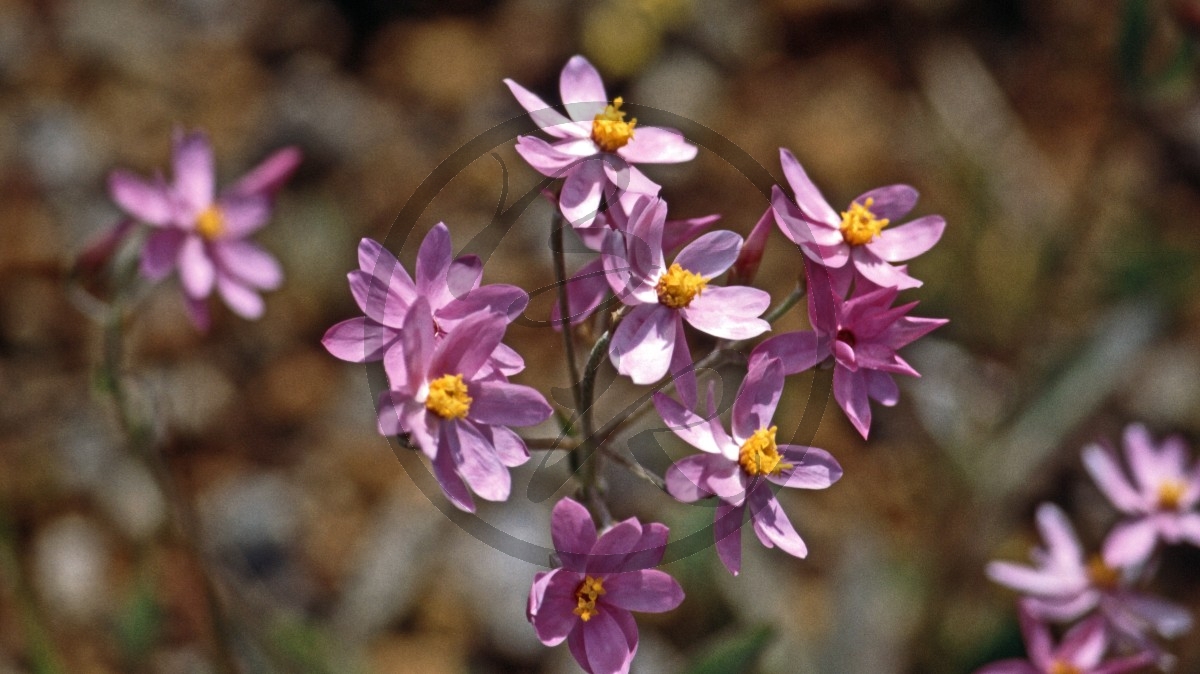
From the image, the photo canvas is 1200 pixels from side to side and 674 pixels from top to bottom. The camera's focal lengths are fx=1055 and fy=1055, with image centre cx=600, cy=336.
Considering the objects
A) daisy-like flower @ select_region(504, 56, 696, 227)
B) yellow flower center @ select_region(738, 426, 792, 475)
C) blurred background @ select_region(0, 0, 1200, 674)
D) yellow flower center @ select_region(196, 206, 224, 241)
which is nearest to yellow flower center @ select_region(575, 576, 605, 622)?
yellow flower center @ select_region(738, 426, 792, 475)

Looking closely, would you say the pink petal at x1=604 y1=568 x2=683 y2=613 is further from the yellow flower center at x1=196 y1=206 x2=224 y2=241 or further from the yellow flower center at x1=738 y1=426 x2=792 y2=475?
the yellow flower center at x1=196 y1=206 x2=224 y2=241

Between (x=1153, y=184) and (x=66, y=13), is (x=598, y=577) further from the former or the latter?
(x=66, y=13)

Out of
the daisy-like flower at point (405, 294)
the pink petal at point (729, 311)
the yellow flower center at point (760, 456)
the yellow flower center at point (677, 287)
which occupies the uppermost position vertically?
the daisy-like flower at point (405, 294)

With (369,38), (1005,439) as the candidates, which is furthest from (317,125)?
(1005,439)

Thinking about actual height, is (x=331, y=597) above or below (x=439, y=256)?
below

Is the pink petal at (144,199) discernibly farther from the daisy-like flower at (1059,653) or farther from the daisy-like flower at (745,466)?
the daisy-like flower at (1059,653)

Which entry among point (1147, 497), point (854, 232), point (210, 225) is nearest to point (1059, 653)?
point (1147, 497)

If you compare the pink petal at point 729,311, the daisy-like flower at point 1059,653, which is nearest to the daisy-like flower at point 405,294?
the pink petal at point 729,311
